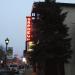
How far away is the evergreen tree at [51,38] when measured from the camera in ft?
104

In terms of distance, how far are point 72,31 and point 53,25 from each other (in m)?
5.91

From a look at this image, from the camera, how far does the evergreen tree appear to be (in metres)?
31.7

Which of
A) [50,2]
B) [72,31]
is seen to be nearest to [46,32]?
[50,2]

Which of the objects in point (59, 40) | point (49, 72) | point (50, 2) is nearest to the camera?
point (59, 40)

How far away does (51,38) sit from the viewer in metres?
31.5

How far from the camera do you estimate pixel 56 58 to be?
3212cm

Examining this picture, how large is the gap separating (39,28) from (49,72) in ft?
20.8

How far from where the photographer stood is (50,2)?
34000 millimetres

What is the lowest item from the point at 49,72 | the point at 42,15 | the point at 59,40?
the point at 49,72

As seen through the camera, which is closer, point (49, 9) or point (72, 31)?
point (49, 9)

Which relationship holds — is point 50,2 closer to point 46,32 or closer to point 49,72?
point 46,32

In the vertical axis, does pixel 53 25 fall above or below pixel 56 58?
above

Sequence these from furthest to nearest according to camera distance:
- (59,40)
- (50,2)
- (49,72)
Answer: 1. (49,72)
2. (50,2)
3. (59,40)

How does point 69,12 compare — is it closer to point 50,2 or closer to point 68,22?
point 68,22
